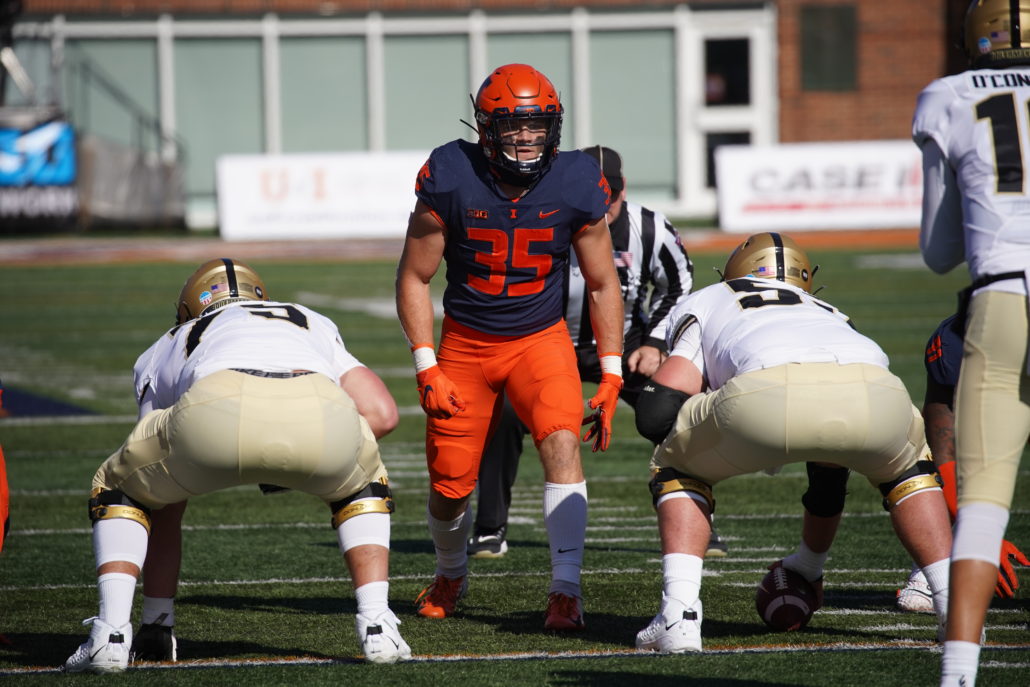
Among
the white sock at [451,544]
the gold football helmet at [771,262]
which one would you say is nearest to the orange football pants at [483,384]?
the white sock at [451,544]

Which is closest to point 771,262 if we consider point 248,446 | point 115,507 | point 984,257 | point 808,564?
point 808,564

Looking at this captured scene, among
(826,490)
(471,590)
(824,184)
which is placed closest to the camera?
(826,490)

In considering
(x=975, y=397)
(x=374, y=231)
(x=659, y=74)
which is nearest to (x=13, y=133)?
(x=374, y=231)

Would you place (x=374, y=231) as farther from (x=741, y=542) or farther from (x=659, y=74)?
(x=741, y=542)

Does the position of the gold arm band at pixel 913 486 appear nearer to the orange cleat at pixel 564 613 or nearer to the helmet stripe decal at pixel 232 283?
the orange cleat at pixel 564 613

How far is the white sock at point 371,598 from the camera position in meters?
4.30

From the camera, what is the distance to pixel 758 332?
4402 millimetres

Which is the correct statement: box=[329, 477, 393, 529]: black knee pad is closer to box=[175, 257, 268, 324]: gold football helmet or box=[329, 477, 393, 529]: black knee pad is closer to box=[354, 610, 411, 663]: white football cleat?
box=[354, 610, 411, 663]: white football cleat

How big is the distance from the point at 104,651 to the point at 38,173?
23764 millimetres

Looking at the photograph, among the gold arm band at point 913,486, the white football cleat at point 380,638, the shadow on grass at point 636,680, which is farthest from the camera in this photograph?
the gold arm band at point 913,486

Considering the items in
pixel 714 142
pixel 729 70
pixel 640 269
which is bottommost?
pixel 640 269

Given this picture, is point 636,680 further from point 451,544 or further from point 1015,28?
point 1015,28

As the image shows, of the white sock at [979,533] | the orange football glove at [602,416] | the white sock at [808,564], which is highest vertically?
the orange football glove at [602,416]

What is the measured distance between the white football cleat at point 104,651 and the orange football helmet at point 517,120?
1940 millimetres
